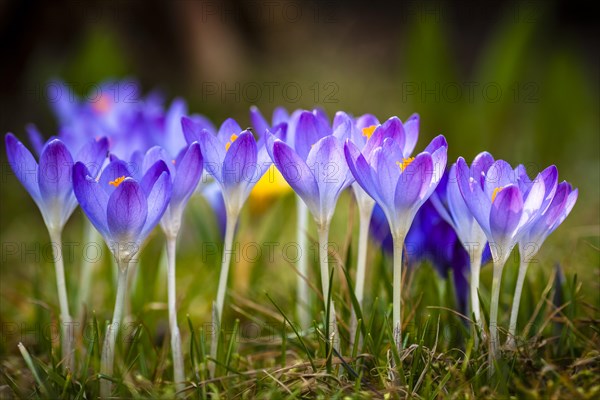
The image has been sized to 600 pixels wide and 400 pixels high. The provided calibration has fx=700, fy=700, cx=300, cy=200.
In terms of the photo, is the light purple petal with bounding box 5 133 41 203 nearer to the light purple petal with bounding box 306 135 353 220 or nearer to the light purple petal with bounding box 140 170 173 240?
the light purple petal with bounding box 140 170 173 240

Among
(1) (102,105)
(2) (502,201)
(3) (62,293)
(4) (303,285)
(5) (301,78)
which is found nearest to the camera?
(2) (502,201)

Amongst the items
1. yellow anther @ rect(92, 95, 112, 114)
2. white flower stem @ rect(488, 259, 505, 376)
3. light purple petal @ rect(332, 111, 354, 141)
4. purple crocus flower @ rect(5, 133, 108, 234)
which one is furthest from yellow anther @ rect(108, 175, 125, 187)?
yellow anther @ rect(92, 95, 112, 114)

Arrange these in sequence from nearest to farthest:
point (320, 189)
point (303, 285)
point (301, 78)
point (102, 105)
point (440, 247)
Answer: point (320, 189) → point (440, 247) → point (303, 285) → point (102, 105) → point (301, 78)

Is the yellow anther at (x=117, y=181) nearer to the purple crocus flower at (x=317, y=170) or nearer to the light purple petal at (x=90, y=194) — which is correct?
the light purple petal at (x=90, y=194)

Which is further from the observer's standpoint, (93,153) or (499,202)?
(93,153)

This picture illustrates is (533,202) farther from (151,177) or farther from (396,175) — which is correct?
(151,177)

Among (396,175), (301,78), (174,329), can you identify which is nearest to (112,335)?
(174,329)

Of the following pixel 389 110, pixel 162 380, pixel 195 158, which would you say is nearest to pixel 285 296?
pixel 162 380

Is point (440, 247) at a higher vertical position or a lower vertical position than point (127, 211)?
lower
